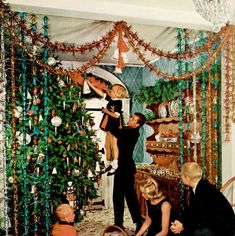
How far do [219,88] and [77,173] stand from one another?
2.32 metres

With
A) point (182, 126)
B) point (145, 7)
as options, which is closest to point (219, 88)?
point (182, 126)

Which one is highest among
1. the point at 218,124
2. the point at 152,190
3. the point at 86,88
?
the point at 86,88

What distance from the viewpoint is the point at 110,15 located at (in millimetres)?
3795

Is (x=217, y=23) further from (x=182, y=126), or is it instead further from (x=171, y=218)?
(x=182, y=126)

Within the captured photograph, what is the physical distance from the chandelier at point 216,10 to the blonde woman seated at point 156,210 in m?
1.75

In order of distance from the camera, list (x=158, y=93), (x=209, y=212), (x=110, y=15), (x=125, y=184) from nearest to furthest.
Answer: (x=209, y=212) → (x=110, y=15) → (x=125, y=184) → (x=158, y=93)

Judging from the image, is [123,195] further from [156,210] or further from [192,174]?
[192,174]

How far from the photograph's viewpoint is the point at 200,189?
3.11 metres

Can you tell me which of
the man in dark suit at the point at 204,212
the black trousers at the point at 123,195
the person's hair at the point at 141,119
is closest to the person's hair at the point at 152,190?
the man in dark suit at the point at 204,212

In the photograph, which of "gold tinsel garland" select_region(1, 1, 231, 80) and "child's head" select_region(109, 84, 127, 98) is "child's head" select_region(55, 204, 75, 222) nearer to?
"gold tinsel garland" select_region(1, 1, 231, 80)

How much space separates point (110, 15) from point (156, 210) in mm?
2146

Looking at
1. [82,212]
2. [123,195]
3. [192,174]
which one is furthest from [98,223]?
[192,174]

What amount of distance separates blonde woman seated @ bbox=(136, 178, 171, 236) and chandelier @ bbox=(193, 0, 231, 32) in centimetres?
175

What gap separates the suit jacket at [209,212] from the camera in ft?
9.64
